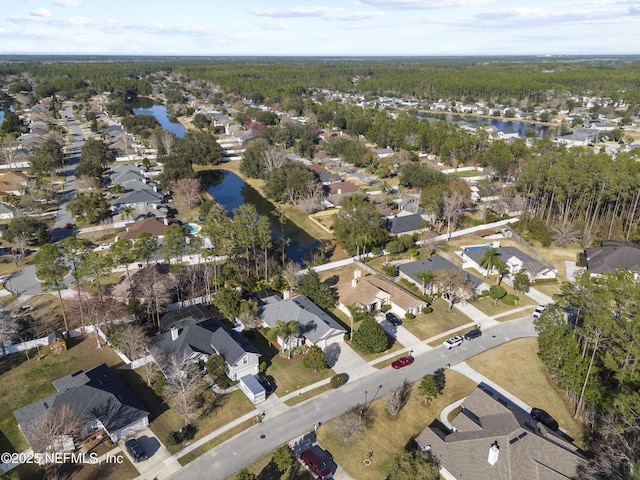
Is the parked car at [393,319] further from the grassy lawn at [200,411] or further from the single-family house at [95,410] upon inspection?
the single-family house at [95,410]

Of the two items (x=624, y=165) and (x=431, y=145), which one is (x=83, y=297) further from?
(x=431, y=145)

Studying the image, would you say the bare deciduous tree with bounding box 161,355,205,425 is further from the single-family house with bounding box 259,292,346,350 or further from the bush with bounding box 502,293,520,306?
the bush with bounding box 502,293,520,306

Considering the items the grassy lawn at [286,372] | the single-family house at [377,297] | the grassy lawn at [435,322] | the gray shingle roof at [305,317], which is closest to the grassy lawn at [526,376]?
the grassy lawn at [435,322]

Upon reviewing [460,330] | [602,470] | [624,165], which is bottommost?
[460,330]

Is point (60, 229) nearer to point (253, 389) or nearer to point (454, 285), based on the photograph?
point (253, 389)

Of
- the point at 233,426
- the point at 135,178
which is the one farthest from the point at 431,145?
the point at 233,426

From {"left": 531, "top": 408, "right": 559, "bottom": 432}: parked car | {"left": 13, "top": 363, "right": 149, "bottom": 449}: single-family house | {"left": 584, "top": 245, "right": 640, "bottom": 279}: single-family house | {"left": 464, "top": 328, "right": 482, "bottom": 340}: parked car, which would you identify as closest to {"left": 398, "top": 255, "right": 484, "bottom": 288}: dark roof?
{"left": 464, "top": 328, "right": 482, "bottom": 340}: parked car

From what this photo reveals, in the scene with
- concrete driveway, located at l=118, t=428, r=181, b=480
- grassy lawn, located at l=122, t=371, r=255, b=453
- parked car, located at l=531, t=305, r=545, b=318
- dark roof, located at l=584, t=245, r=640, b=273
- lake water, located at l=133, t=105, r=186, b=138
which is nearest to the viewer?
concrete driveway, located at l=118, t=428, r=181, b=480
